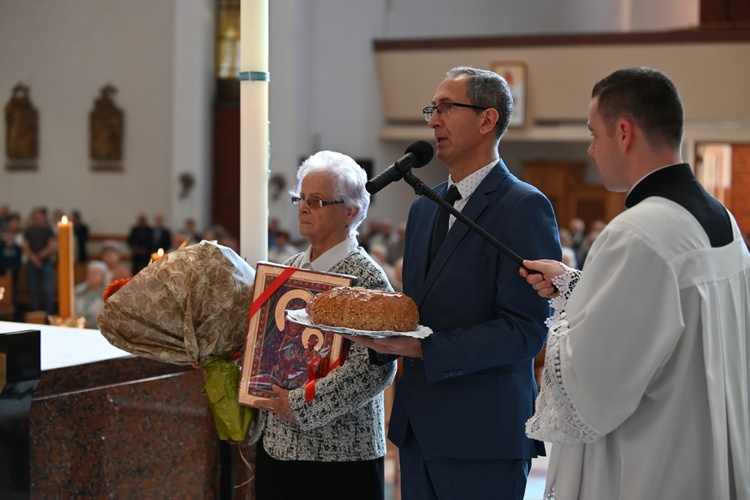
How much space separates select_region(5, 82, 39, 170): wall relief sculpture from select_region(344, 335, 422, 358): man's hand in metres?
14.9

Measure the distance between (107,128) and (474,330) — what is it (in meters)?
14.2

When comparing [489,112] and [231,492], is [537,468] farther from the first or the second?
[489,112]

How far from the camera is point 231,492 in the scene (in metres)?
2.87

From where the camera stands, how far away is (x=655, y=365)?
5.57ft

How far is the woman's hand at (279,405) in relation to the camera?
234 centimetres

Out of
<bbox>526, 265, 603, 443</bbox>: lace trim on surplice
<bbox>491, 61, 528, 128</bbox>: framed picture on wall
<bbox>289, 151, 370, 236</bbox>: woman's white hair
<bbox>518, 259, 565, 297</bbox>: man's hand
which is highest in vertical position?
<bbox>491, 61, 528, 128</bbox>: framed picture on wall

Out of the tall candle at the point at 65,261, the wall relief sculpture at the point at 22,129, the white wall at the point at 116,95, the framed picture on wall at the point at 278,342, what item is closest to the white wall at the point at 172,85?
the white wall at the point at 116,95

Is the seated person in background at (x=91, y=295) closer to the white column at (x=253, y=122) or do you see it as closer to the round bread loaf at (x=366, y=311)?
the white column at (x=253, y=122)

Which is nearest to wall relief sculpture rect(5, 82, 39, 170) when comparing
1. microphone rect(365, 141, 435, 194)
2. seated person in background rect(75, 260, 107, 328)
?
seated person in background rect(75, 260, 107, 328)

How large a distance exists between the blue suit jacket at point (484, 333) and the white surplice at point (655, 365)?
1.15ft

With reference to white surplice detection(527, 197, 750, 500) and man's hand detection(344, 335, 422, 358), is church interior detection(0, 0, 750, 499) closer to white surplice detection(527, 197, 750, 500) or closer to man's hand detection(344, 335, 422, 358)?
man's hand detection(344, 335, 422, 358)

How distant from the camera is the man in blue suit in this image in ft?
7.07

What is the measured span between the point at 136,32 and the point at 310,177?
45.0 feet

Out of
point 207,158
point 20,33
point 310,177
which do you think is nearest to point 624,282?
point 310,177
